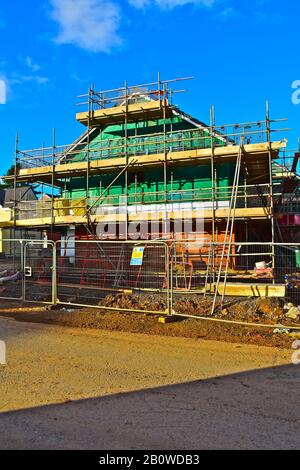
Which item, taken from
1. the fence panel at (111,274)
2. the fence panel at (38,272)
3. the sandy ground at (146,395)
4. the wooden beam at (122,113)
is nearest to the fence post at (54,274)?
the fence panel at (38,272)

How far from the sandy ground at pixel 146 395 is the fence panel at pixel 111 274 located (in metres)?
3.49

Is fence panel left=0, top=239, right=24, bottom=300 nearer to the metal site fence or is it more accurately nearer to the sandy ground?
the metal site fence

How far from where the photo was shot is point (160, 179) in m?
19.5

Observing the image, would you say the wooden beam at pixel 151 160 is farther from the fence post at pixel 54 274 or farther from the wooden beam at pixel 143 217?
the fence post at pixel 54 274

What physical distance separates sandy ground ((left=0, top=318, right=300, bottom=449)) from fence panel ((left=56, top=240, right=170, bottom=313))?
3488 millimetres

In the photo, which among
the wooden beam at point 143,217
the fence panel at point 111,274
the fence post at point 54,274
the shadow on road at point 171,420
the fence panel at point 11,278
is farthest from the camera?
the wooden beam at point 143,217

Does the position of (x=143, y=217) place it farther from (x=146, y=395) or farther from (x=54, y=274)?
(x=146, y=395)

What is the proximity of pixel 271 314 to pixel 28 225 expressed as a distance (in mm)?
14107

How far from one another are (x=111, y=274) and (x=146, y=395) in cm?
693

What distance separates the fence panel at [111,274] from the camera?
10695 millimetres

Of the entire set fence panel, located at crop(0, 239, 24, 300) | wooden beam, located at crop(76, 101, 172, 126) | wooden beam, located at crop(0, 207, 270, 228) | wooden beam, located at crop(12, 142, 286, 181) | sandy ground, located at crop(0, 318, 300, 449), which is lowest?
sandy ground, located at crop(0, 318, 300, 449)

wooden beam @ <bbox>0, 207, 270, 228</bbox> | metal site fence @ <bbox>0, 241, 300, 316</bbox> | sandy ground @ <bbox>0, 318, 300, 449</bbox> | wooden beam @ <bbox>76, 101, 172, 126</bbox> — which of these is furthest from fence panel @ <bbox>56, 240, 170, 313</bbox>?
wooden beam @ <bbox>76, 101, 172, 126</bbox>

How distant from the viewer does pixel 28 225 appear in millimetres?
20047

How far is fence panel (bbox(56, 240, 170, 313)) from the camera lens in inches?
421
